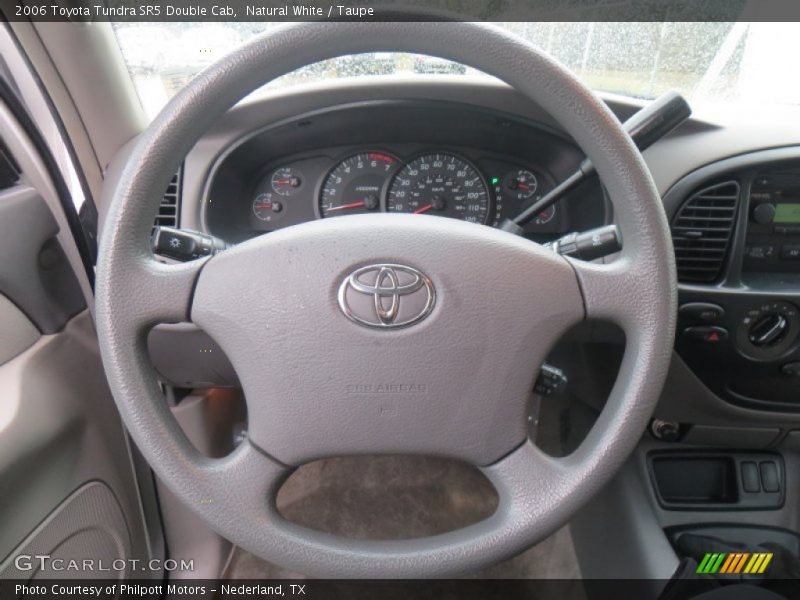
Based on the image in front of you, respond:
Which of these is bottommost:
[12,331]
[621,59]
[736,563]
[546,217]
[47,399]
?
[736,563]

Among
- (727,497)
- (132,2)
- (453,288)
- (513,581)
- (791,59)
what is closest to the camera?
(453,288)

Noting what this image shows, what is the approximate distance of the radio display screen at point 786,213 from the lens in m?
1.09

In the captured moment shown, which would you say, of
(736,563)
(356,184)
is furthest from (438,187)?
(736,563)

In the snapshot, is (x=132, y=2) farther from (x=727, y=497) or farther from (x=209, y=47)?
(x=727, y=497)

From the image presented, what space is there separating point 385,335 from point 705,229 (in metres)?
0.73

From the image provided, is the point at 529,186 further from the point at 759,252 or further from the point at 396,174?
the point at 759,252

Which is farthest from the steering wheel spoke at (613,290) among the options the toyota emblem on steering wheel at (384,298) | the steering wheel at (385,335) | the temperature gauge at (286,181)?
the temperature gauge at (286,181)

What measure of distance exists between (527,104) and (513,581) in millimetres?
1155

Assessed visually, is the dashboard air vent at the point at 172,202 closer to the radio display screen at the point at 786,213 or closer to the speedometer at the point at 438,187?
the speedometer at the point at 438,187

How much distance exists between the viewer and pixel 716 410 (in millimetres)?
1233

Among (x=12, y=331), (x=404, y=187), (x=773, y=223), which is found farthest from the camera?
(x=404, y=187)

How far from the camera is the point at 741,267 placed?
3.68 feet

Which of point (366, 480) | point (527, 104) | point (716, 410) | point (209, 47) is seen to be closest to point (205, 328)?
point (209, 47)

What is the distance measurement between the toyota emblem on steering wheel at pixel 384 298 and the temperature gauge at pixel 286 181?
598 millimetres
